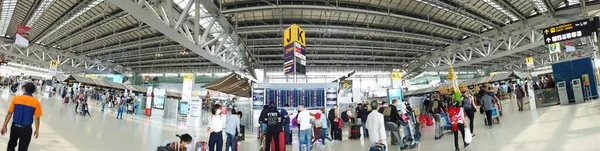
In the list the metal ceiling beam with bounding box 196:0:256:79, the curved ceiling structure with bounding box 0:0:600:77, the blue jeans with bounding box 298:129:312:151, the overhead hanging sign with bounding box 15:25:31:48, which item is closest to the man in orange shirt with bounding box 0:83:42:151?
the curved ceiling structure with bounding box 0:0:600:77

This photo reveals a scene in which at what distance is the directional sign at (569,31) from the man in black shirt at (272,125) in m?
12.2

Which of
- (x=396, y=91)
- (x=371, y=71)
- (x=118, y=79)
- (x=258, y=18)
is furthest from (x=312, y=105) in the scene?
(x=118, y=79)

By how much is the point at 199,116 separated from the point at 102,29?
29.2 ft

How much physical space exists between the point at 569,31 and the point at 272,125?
13053 millimetres

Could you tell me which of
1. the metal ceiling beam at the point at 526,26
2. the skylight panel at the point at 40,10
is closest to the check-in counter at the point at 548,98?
the metal ceiling beam at the point at 526,26

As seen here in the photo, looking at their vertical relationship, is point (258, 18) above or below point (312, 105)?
above

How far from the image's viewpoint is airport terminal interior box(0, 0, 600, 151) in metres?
6.67

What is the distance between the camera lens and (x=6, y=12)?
16031 millimetres

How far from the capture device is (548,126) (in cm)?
789

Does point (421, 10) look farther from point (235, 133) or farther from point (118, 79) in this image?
point (118, 79)

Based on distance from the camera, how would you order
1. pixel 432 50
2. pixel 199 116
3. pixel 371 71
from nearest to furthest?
pixel 199 116
pixel 432 50
pixel 371 71

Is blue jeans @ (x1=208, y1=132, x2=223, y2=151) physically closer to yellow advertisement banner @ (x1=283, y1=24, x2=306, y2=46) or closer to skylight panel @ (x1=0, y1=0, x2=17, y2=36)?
yellow advertisement banner @ (x1=283, y1=24, x2=306, y2=46)

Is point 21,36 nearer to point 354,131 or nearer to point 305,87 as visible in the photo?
point 305,87

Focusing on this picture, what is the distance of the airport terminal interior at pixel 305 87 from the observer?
667cm
